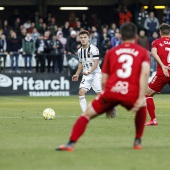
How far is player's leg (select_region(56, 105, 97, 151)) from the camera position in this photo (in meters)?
11.2

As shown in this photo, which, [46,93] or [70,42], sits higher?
[70,42]

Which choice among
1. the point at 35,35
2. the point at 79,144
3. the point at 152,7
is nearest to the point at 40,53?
the point at 35,35

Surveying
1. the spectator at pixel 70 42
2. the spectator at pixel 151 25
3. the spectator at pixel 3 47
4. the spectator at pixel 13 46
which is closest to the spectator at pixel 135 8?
the spectator at pixel 151 25

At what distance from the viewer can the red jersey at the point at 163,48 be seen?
55.0 ft

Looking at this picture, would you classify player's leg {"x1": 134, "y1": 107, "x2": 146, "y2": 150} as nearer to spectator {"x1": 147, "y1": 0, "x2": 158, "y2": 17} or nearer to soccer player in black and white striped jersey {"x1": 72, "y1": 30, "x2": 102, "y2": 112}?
soccer player in black and white striped jersey {"x1": 72, "y1": 30, "x2": 102, "y2": 112}

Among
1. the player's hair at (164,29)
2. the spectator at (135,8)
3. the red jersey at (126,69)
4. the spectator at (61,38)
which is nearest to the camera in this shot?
the red jersey at (126,69)

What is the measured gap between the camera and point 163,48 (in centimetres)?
1681

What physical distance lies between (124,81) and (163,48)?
5716 millimetres

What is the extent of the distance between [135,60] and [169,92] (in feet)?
70.1

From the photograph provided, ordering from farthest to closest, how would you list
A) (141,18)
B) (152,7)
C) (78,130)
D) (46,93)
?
(152,7)
(141,18)
(46,93)
(78,130)

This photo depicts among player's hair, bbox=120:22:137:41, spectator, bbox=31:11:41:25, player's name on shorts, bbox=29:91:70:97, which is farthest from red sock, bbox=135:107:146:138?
spectator, bbox=31:11:41:25

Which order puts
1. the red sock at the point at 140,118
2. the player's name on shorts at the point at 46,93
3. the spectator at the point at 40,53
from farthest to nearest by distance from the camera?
the spectator at the point at 40,53
the player's name on shorts at the point at 46,93
the red sock at the point at 140,118

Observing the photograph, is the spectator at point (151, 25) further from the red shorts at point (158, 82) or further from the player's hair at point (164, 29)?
the player's hair at point (164, 29)

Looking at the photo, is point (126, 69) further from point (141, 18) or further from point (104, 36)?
point (141, 18)
